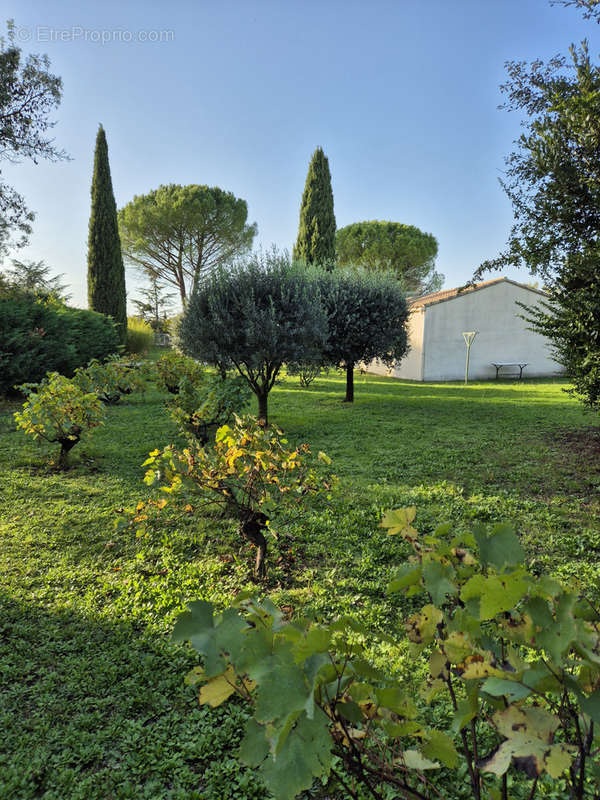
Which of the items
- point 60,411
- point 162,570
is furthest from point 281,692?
point 60,411

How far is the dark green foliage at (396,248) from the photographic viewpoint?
122ft

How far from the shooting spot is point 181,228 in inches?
1357

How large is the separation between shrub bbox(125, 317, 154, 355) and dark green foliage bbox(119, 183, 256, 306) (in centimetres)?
1245

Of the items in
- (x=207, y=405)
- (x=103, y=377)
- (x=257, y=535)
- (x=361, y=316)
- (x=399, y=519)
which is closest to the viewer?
(x=399, y=519)

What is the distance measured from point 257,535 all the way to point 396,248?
124ft

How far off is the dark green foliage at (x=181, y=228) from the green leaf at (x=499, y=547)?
112ft

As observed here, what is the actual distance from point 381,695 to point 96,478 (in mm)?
5711

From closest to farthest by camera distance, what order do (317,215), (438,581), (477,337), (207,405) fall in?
(438,581) < (207,405) < (477,337) < (317,215)

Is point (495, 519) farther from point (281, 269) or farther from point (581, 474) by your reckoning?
point (281, 269)

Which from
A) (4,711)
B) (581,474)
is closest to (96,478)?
(4,711)

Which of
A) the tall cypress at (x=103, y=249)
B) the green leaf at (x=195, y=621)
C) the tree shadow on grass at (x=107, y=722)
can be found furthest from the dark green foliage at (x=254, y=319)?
the tall cypress at (x=103, y=249)

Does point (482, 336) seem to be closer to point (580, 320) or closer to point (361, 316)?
A: point (361, 316)

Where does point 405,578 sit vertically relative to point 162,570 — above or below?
above

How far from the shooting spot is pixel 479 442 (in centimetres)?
739
